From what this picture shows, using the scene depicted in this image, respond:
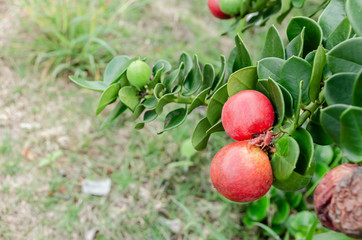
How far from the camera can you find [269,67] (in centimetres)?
67

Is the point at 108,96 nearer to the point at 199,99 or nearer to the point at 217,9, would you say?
the point at 199,99

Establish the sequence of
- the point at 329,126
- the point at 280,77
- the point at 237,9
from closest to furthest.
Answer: the point at 329,126
the point at 280,77
the point at 237,9

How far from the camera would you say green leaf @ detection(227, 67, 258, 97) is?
0.66 metres

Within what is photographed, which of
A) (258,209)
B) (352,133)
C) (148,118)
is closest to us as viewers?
(352,133)

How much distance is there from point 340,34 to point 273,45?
0.40 ft

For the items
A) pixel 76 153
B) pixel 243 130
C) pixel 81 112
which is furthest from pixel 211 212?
pixel 243 130

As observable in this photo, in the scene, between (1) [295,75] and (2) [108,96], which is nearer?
(1) [295,75]

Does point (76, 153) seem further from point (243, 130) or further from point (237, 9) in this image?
point (243, 130)

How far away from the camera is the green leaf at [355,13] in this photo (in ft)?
1.95

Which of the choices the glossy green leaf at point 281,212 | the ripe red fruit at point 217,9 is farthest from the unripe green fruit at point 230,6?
the glossy green leaf at point 281,212

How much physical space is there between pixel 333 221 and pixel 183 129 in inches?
53.6

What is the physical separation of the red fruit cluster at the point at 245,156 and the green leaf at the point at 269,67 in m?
0.04

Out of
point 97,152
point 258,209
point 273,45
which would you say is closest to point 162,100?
point 273,45

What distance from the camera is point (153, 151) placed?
1.82 meters
